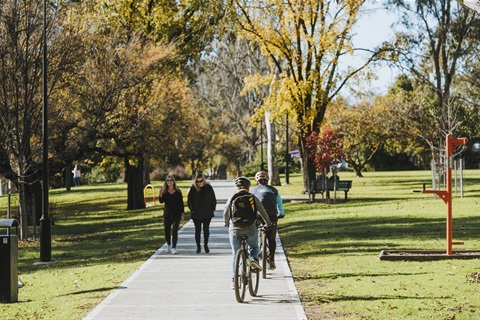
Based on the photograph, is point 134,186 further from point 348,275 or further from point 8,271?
point 8,271

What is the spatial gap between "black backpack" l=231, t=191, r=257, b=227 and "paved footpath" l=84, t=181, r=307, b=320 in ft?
3.48

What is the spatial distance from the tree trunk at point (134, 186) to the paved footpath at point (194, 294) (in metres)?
23.7

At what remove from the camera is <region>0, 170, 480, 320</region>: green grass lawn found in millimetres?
12562

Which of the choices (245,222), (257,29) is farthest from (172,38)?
(245,222)

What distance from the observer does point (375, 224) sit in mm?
27031

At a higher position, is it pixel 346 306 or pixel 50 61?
pixel 50 61

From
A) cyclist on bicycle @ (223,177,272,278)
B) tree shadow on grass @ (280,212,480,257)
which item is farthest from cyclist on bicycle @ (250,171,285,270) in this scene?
tree shadow on grass @ (280,212,480,257)

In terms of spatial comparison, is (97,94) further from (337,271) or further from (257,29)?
(337,271)

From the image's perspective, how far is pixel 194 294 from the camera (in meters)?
13.6

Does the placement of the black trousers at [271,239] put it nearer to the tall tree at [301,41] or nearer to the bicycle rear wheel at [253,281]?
the bicycle rear wheel at [253,281]

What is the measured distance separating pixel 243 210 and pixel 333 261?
543 centimetres

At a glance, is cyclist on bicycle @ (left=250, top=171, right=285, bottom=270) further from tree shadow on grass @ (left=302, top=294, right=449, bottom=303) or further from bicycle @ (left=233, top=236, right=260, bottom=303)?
tree shadow on grass @ (left=302, top=294, right=449, bottom=303)

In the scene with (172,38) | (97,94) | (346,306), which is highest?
(172,38)

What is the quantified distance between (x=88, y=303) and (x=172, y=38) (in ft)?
97.4
